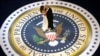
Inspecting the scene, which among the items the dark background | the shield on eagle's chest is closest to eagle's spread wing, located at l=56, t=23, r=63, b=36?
the shield on eagle's chest

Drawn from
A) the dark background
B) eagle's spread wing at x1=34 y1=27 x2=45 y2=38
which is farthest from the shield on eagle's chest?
the dark background

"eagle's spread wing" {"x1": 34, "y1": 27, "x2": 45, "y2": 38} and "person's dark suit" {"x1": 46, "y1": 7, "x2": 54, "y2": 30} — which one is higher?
"person's dark suit" {"x1": 46, "y1": 7, "x2": 54, "y2": 30}

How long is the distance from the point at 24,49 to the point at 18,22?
0.41 ft

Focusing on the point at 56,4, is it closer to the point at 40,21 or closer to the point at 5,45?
the point at 40,21

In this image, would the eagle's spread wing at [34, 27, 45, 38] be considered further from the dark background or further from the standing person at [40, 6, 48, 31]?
the dark background

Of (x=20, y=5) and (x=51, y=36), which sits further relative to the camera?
(x=20, y=5)

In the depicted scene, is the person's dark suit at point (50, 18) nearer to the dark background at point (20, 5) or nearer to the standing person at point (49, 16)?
the standing person at point (49, 16)

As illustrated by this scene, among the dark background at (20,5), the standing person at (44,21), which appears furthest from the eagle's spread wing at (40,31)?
the dark background at (20,5)

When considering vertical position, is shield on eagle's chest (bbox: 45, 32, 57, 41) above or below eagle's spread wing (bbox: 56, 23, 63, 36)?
below

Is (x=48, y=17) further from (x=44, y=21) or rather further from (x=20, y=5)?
(x=20, y=5)

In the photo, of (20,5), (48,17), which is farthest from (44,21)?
(20,5)

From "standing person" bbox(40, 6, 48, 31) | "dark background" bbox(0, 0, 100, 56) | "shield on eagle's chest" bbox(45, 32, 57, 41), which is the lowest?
"shield on eagle's chest" bbox(45, 32, 57, 41)

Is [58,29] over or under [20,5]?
under

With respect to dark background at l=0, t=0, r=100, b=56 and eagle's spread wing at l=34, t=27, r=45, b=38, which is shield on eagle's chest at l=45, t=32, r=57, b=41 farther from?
dark background at l=0, t=0, r=100, b=56
